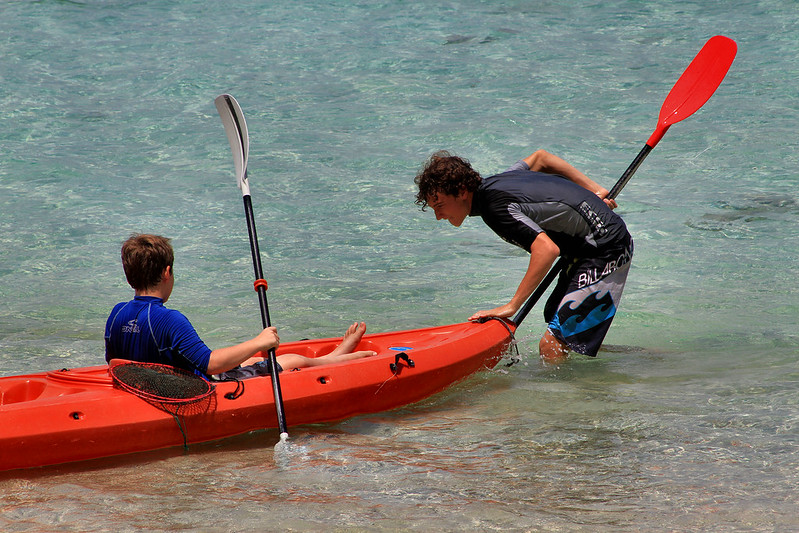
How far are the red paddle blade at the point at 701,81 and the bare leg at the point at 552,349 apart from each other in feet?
5.69

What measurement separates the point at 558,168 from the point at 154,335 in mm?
2246

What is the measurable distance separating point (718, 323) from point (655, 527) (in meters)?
3.01

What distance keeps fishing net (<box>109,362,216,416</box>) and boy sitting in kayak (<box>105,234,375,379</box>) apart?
0.13 feet

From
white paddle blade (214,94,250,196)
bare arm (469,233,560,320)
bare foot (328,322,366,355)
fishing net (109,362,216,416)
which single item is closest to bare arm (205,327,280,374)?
fishing net (109,362,216,416)

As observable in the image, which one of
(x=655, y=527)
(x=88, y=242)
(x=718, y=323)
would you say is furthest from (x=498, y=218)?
(x=88, y=242)

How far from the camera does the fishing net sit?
10.7 feet

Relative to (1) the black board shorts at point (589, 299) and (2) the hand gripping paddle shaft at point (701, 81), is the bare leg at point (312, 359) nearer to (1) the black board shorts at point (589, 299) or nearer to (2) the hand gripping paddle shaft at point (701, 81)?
(1) the black board shorts at point (589, 299)

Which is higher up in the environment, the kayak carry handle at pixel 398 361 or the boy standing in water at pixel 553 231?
the boy standing in water at pixel 553 231

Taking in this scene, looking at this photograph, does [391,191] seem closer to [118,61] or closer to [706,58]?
[706,58]

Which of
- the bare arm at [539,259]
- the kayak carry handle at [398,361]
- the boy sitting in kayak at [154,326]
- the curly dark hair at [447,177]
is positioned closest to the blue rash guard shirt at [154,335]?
the boy sitting in kayak at [154,326]

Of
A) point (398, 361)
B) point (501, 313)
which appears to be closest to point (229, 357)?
point (398, 361)

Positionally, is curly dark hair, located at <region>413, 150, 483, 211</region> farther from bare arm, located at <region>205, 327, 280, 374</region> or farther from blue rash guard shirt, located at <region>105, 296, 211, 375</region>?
blue rash guard shirt, located at <region>105, 296, 211, 375</region>

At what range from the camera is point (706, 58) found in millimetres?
5152

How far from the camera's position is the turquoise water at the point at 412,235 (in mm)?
2945
